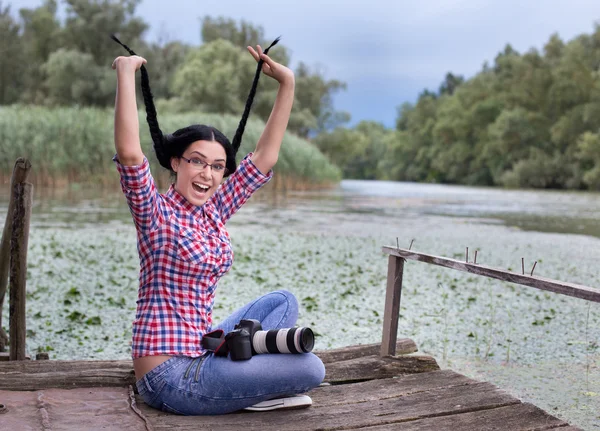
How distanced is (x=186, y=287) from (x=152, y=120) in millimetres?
675

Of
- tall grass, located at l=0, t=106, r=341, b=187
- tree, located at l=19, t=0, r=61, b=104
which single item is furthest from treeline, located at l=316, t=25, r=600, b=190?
tall grass, located at l=0, t=106, r=341, b=187

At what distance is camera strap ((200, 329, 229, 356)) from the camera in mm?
3018

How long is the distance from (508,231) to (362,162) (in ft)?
267

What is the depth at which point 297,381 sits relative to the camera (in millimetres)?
3098

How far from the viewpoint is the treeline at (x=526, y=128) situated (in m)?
48.8

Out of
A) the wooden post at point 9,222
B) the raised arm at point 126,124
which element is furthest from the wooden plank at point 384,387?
the wooden post at point 9,222

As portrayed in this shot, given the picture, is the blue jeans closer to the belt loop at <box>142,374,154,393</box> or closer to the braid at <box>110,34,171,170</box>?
Answer: the belt loop at <box>142,374,154,393</box>

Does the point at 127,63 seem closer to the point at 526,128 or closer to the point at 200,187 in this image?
the point at 200,187

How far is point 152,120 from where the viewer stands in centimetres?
304

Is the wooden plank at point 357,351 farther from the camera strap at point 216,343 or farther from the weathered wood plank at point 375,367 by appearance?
the camera strap at point 216,343

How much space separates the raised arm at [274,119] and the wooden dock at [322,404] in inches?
42.9

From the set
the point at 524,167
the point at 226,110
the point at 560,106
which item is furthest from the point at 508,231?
the point at 560,106

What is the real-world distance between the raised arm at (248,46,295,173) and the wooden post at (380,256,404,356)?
112 cm

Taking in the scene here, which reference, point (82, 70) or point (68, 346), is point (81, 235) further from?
point (82, 70)
